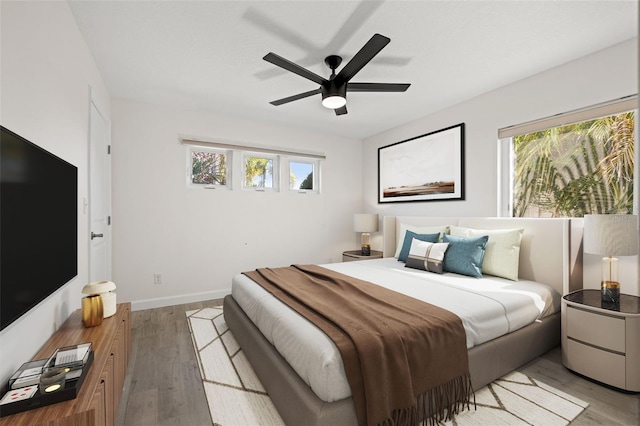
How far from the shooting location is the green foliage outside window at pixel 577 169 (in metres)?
2.45

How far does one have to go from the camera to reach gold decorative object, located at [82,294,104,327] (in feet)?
5.98

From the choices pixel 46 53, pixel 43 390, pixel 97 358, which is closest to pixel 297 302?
pixel 97 358

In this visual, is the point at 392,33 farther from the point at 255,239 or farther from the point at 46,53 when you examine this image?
the point at 255,239

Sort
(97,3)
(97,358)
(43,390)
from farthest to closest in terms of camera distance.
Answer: (97,3) < (97,358) < (43,390)

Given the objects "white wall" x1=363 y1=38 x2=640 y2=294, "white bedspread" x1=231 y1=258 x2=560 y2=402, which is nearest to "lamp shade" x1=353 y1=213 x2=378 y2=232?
"white wall" x1=363 y1=38 x2=640 y2=294

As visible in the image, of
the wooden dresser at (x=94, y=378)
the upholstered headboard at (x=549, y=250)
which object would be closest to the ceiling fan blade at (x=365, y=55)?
the upholstered headboard at (x=549, y=250)

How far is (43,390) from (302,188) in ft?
12.9

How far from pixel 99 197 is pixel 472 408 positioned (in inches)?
138

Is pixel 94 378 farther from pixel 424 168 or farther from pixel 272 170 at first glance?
pixel 424 168

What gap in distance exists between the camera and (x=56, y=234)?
1.58m

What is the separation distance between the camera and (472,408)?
1.74m

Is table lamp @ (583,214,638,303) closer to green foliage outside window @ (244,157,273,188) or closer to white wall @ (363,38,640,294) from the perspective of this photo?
white wall @ (363,38,640,294)

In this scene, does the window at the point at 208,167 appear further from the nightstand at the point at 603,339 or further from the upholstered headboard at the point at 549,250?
the nightstand at the point at 603,339

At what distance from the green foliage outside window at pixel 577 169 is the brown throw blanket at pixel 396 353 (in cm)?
195
